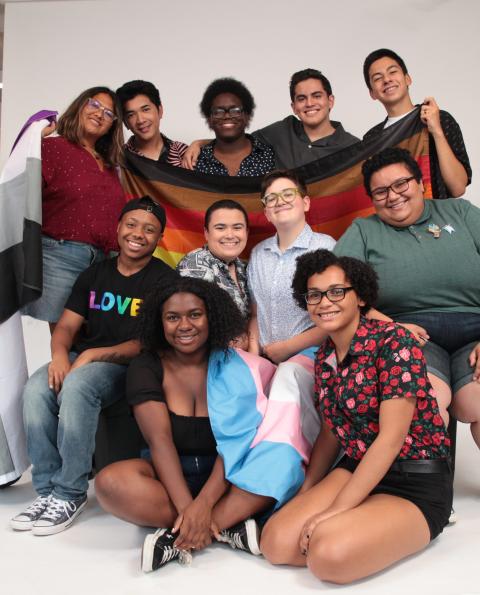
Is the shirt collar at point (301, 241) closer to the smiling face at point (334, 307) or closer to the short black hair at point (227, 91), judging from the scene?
the smiling face at point (334, 307)

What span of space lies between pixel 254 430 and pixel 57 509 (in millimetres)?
873

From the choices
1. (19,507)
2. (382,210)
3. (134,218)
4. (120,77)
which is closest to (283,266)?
(382,210)

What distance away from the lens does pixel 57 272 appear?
3.33 m

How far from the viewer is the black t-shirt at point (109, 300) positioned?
307 centimetres

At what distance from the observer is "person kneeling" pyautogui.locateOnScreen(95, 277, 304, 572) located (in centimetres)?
244

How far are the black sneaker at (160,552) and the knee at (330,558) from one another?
A: 1.54ft

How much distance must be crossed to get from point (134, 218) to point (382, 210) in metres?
1.16

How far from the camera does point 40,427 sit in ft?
9.45

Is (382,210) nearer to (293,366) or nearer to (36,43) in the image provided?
(293,366)

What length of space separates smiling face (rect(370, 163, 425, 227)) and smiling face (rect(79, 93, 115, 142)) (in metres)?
1.43

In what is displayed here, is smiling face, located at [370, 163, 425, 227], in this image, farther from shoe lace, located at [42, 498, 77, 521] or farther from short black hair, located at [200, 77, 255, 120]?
shoe lace, located at [42, 498, 77, 521]

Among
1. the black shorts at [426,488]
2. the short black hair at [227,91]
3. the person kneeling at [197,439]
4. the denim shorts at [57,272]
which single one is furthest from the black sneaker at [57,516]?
the short black hair at [227,91]

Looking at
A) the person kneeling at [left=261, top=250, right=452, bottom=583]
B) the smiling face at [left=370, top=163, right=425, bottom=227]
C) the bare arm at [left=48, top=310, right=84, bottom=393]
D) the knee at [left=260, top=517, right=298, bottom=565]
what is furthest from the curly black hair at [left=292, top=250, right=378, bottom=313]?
the bare arm at [left=48, top=310, right=84, bottom=393]

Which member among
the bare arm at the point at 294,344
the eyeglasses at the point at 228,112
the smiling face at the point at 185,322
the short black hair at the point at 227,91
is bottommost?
the bare arm at the point at 294,344
